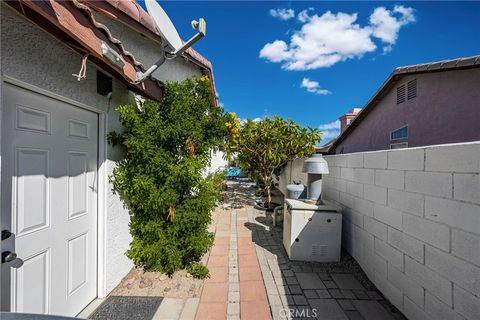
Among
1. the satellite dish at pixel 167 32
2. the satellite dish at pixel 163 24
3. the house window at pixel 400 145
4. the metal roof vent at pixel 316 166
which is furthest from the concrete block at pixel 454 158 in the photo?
Answer: the house window at pixel 400 145

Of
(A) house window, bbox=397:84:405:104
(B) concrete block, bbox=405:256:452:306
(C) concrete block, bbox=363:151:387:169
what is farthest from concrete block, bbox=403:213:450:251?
(A) house window, bbox=397:84:405:104

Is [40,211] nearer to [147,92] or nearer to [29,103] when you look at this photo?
[29,103]

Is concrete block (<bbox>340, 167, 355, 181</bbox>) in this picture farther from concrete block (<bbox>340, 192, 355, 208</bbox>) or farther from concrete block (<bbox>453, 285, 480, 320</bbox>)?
concrete block (<bbox>453, 285, 480, 320</bbox>)

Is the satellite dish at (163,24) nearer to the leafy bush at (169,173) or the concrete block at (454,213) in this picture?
the leafy bush at (169,173)

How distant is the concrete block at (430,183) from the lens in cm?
219

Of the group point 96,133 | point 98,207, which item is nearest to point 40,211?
point 98,207

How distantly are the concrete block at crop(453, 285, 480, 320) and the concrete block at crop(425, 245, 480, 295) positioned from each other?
55mm

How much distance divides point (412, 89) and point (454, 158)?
26.9ft

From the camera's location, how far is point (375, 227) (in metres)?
3.47

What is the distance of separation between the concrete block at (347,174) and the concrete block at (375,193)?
54 centimetres

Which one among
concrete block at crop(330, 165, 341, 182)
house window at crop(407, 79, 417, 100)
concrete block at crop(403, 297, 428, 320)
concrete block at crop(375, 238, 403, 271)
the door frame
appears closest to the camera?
concrete block at crop(403, 297, 428, 320)

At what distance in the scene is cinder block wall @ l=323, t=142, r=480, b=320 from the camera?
6.35 feet

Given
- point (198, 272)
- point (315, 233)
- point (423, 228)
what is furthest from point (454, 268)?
point (198, 272)

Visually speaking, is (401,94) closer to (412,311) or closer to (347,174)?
(347,174)
